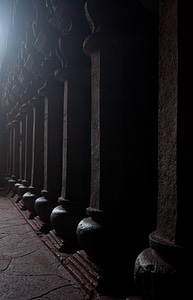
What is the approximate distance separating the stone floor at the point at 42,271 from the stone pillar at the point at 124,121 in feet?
0.56

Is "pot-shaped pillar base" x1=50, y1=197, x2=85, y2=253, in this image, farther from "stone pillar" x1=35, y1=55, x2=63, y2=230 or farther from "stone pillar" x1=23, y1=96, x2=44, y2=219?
"stone pillar" x1=23, y1=96, x2=44, y2=219

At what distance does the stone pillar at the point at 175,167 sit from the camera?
1.24 metres

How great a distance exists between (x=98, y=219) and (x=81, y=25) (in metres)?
1.30

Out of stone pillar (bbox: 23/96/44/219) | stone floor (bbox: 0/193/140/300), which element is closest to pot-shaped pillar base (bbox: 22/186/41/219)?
stone pillar (bbox: 23/96/44/219)

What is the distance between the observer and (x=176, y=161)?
1.26 m

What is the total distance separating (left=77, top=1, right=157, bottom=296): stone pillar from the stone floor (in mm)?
172

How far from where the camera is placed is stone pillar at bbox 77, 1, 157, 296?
195cm

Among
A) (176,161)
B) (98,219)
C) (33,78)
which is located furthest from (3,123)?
(176,161)

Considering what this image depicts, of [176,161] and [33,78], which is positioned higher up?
[33,78]

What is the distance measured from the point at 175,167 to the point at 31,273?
1.32 metres

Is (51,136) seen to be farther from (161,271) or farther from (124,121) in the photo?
(161,271)

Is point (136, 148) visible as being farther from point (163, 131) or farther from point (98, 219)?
point (163, 131)

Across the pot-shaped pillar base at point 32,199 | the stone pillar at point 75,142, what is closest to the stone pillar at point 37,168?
the pot-shaped pillar base at point 32,199

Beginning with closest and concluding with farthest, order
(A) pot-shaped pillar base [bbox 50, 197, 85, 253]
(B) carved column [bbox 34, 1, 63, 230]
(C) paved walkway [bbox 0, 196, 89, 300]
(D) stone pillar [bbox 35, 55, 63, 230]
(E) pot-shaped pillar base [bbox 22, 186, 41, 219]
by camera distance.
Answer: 1. (C) paved walkway [bbox 0, 196, 89, 300]
2. (A) pot-shaped pillar base [bbox 50, 197, 85, 253]
3. (B) carved column [bbox 34, 1, 63, 230]
4. (D) stone pillar [bbox 35, 55, 63, 230]
5. (E) pot-shaped pillar base [bbox 22, 186, 41, 219]
